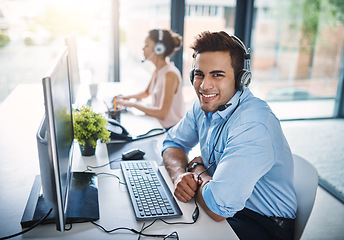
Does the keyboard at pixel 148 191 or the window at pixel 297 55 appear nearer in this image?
the keyboard at pixel 148 191

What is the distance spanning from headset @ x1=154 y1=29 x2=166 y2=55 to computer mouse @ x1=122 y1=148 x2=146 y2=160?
3.88ft

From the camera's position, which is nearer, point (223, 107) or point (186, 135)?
point (223, 107)

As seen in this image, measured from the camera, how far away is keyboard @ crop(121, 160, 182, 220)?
1124 millimetres

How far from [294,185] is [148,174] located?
616 millimetres

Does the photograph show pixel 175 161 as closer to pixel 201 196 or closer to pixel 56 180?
pixel 201 196

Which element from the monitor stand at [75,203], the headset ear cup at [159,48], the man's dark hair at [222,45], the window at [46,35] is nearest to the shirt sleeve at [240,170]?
the man's dark hair at [222,45]

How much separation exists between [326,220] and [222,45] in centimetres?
167

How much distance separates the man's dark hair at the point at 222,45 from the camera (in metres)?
1.31

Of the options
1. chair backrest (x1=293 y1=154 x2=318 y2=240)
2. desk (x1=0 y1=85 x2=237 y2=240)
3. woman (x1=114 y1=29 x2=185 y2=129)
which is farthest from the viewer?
woman (x1=114 y1=29 x2=185 y2=129)

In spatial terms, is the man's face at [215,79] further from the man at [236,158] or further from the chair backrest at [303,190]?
the chair backrest at [303,190]

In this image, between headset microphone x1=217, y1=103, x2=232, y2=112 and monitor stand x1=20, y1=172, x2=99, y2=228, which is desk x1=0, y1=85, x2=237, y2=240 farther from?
headset microphone x1=217, y1=103, x2=232, y2=112

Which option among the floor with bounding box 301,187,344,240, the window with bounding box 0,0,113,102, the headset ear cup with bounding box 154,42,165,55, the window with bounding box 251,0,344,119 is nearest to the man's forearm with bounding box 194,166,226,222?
the floor with bounding box 301,187,344,240

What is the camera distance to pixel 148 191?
125 centimetres

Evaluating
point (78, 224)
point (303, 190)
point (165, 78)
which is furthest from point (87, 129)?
point (165, 78)
